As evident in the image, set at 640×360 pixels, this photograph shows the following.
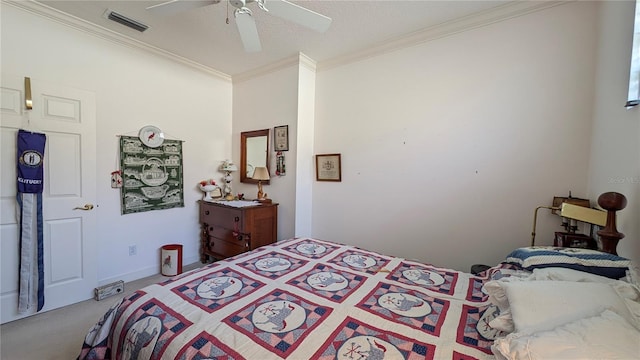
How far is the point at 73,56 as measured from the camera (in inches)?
92.4

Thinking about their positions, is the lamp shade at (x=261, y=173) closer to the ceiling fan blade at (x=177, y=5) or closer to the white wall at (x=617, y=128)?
the ceiling fan blade at (x=177, y=5)

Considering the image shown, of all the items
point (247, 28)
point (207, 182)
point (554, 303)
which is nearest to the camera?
point (554, 303)

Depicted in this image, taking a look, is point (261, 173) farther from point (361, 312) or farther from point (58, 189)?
point (361, 312)

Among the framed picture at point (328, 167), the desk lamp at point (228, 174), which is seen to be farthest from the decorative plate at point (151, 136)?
the framed picture at point (328, 167)

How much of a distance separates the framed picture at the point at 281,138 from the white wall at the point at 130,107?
95cm

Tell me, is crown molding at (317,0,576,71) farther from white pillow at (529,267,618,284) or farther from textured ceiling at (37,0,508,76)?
white pillow at (529,267,618,284)

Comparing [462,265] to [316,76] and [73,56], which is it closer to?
[316,76]

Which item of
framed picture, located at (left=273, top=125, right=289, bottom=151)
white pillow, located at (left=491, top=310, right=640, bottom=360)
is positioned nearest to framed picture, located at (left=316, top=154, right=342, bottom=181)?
framed picture, located at (left=273, top=125, right=289, bottom=151)

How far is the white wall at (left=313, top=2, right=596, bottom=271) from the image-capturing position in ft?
6.26

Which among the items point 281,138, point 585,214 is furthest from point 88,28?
point 585,214

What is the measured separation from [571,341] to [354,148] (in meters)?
2.36

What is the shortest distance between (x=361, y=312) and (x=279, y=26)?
250 centimetres

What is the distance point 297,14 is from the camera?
5.42 ft

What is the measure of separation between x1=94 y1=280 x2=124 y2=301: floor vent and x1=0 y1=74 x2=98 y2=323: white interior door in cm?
10
